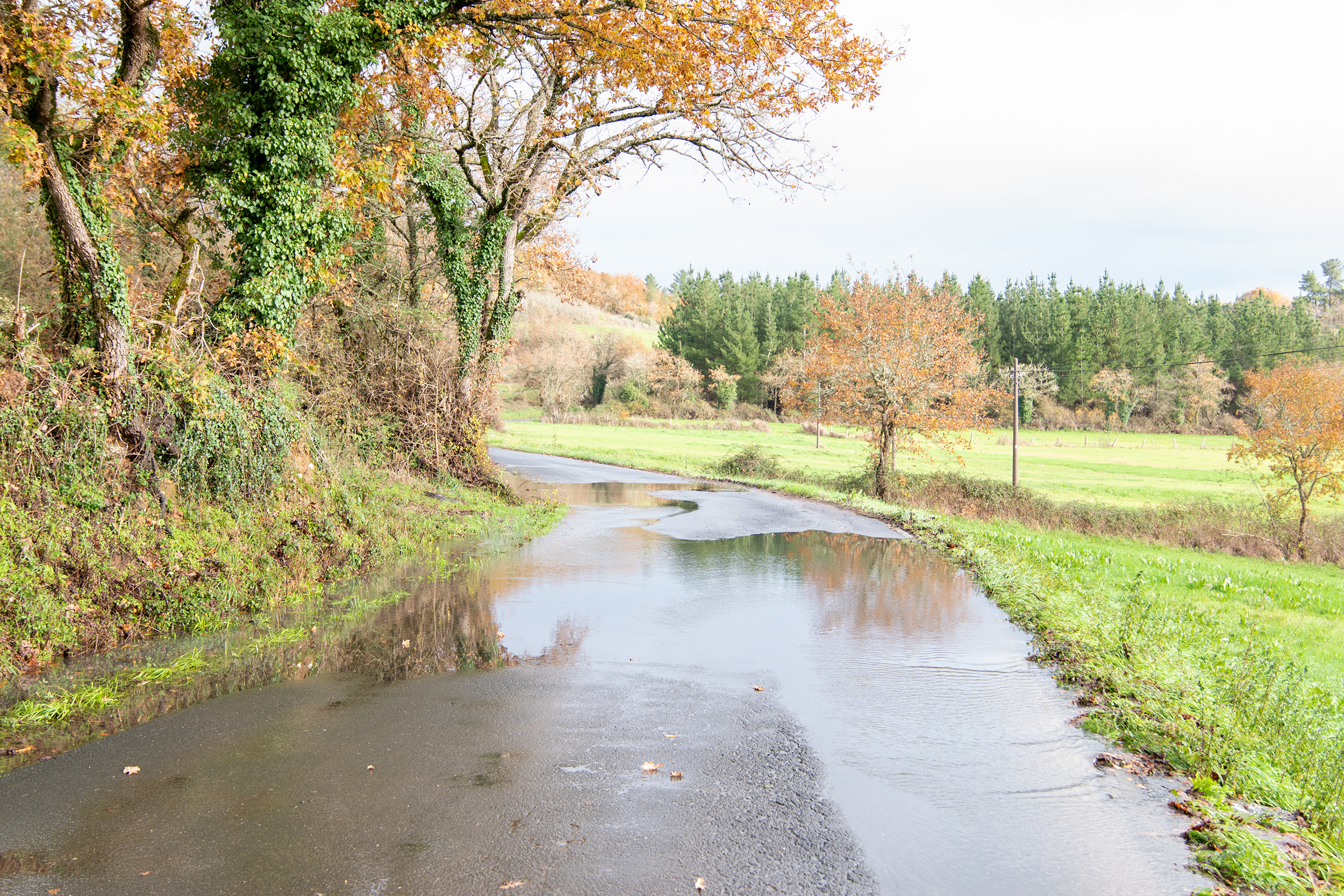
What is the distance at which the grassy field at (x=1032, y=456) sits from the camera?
3422 centimetres

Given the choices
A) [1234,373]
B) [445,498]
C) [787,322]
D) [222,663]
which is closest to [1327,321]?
[1234,373]

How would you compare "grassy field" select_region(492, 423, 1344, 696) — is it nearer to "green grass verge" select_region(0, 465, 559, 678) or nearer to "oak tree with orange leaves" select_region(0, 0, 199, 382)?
"green grass verge" select_region(0, 465, 559, 678)

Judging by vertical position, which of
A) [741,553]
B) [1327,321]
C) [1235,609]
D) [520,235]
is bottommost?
[1235,609]

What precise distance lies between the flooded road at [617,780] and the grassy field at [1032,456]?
1984cm

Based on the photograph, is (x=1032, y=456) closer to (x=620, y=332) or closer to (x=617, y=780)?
(x=617, y=780)

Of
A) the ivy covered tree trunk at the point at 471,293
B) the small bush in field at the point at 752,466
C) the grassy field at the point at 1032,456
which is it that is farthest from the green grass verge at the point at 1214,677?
the small bush in field at the point at 752,466

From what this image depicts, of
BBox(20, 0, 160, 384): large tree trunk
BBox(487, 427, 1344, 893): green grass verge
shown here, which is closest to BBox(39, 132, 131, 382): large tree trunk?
BBox(20, 0, 160, 384): large tree trunk

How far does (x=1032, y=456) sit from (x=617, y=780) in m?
53.4

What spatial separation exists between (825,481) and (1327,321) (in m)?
102

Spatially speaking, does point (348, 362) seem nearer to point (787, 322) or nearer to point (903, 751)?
point (903, 751)

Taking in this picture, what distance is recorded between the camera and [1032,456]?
52.2 m

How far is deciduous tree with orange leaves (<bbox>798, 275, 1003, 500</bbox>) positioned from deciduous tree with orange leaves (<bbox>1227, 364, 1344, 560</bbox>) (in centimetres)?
1057

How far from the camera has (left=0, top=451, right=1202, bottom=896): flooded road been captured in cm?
378

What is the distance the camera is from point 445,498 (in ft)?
54.0
